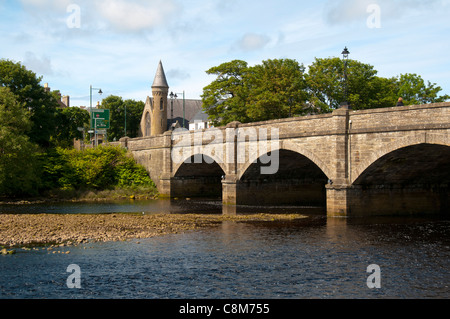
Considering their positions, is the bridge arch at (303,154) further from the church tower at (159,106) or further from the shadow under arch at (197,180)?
the church tower at (159,106)

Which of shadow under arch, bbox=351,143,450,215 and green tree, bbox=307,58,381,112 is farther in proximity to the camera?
green tree, bbox=307,58,381,112

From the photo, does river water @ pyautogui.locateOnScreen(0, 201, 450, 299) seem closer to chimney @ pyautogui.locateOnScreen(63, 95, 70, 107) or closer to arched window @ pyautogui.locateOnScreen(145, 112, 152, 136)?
arched window @ pyautogui.locateOnScreen(145, 112, 152, 136)

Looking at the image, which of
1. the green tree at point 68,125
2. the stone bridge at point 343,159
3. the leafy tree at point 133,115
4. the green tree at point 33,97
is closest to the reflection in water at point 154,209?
the stone bridge at point 343,159

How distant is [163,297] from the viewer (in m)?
15.8

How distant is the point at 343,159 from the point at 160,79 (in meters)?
77.4

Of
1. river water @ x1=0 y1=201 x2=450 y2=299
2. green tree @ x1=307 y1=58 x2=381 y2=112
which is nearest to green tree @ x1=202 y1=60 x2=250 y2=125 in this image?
green tree @ x1=307 y1=58 x2=381 y2=112

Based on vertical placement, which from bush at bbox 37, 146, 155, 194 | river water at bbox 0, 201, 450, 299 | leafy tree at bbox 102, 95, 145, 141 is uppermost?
leafy tree at bbox 102, 95, 145, 141

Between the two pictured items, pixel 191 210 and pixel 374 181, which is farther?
pixel 191 210

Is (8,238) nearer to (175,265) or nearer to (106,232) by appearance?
(106,232)

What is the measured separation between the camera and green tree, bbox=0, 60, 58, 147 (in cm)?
5762

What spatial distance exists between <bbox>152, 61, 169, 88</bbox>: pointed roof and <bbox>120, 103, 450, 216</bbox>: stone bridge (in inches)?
2182

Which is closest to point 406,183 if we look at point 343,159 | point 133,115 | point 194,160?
point 343,159

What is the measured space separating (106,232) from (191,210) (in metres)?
14.5
